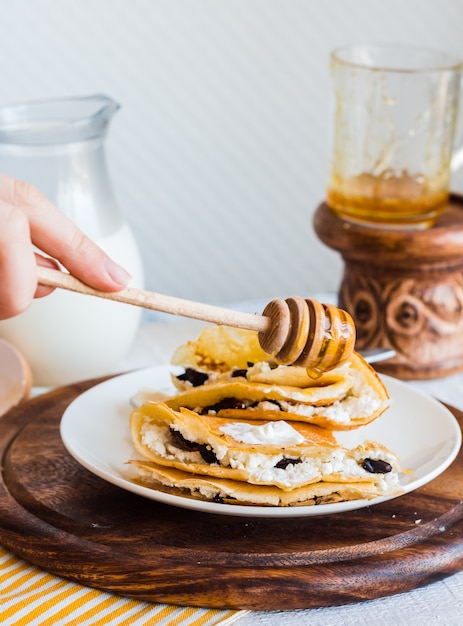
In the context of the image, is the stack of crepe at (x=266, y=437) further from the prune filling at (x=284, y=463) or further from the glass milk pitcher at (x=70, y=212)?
Answer: the glass milk pitcher at (x=70, y=212)

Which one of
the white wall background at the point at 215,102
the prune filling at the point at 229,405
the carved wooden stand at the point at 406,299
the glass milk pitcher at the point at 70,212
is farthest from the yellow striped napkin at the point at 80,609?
the white wall background at the point at 215,102

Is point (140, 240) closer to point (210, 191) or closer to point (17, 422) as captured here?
point (210, 191)

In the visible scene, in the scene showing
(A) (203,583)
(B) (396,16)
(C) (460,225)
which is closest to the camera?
(A) (203,583)

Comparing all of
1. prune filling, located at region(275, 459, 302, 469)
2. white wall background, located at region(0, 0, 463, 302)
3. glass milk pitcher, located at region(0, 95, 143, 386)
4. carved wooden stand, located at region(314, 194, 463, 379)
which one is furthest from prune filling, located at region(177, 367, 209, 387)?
white wall background, located at region(0, 0, 463, 302)

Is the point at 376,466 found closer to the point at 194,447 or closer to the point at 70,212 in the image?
the point at 194,447

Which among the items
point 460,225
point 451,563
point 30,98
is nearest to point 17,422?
point 451,563

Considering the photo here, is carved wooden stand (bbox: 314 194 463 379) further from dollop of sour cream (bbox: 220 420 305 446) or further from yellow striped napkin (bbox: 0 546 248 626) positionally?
yellow striped napkin (bbox: 0 546 248 626)
